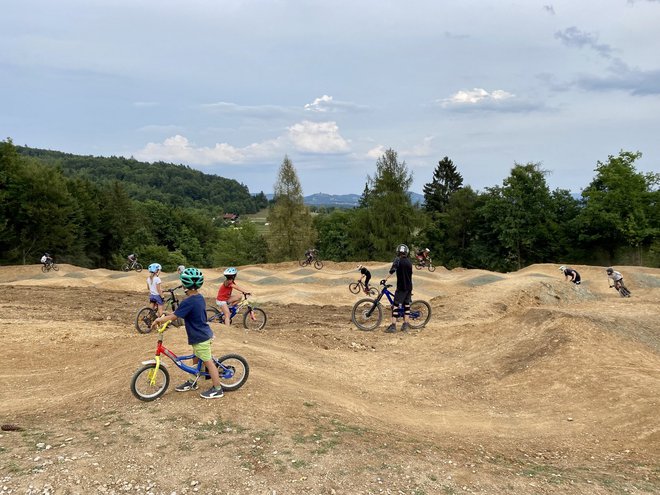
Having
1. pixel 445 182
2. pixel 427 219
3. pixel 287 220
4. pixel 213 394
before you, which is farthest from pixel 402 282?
pixel 445 182

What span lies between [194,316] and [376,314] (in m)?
8.92

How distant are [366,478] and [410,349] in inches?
318

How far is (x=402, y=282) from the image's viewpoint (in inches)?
514

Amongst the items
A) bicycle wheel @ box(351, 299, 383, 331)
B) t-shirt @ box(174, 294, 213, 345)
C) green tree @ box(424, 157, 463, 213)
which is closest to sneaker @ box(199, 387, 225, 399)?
t-shirt @ box(174, 294, 213, 345)

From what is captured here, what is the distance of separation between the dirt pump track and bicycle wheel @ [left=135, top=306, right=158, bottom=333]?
0.68m

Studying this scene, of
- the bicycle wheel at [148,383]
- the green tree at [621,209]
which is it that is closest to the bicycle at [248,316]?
the bicycle wheel at [148,383]

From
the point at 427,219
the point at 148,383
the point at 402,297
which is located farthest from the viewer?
the point at 427,219

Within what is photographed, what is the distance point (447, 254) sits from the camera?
59.7m

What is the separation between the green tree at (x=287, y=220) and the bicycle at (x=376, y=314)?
112ft

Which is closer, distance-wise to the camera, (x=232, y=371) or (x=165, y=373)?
(x=165, y=373)

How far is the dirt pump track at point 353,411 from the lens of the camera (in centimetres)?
487

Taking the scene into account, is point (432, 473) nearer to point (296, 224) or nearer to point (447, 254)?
point (296, 224)

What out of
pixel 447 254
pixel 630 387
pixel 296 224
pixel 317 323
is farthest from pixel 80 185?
pixel 630 387

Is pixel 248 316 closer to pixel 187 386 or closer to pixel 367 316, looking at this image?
pixel 367 316
